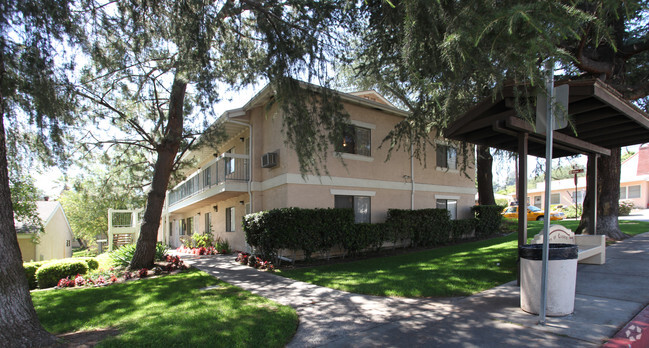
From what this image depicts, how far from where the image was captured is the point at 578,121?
6746 millimetres

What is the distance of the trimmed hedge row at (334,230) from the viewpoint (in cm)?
1070

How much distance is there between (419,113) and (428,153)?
6.46 m

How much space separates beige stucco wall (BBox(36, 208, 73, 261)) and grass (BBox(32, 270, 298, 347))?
68.3ft

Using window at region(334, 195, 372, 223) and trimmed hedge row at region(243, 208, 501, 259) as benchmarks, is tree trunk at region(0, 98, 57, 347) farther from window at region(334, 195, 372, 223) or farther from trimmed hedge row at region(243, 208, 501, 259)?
window at region(334, 195, 372, 223)

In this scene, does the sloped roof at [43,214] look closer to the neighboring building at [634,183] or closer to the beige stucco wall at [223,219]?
the beige stucco wall at [223,219]

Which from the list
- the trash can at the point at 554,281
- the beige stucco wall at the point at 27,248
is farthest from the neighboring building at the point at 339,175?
the beige stucco wall at the point at 27,248

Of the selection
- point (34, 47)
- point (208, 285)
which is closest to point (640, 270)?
point (208, 285)

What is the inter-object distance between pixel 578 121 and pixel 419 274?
14.8 ft

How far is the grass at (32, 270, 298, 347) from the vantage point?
4547 mm

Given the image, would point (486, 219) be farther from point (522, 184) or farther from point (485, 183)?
point (522, 184)

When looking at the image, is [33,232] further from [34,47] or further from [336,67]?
[336,67]

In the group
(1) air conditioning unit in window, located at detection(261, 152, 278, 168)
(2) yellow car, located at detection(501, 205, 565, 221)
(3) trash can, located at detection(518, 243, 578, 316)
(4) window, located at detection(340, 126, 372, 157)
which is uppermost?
(4) window, located at detection(340, 126, 372, 157)

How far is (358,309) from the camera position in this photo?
18.9ft

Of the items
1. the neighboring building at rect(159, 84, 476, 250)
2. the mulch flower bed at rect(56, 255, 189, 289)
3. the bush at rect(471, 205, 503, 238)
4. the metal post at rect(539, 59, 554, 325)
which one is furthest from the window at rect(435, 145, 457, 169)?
the metal post at rect(539, 59, 554, 325)
